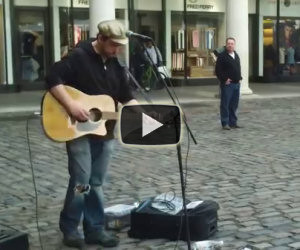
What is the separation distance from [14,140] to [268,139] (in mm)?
4322

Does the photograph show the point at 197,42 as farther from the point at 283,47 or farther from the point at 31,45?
the point at 31,45

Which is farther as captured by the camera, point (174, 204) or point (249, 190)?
point (249, 190)

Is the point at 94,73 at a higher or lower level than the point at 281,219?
higher

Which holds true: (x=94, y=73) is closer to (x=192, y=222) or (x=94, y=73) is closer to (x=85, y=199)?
(x=85, y=199)

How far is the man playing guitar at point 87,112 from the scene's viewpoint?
4707 millimetres

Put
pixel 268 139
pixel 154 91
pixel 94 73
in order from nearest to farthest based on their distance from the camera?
pixel 94 73 → pixel 268 139 → pixel 154 91

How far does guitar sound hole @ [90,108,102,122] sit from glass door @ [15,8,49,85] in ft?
52.8

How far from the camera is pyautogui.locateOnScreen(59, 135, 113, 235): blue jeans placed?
486cm

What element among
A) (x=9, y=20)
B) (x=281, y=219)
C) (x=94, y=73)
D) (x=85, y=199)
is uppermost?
(x=9, y=20)

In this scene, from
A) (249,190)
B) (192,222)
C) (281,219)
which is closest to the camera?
(192,222)

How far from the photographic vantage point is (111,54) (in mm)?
4871

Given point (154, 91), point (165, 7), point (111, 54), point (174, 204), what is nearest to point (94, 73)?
point (111, 54)
